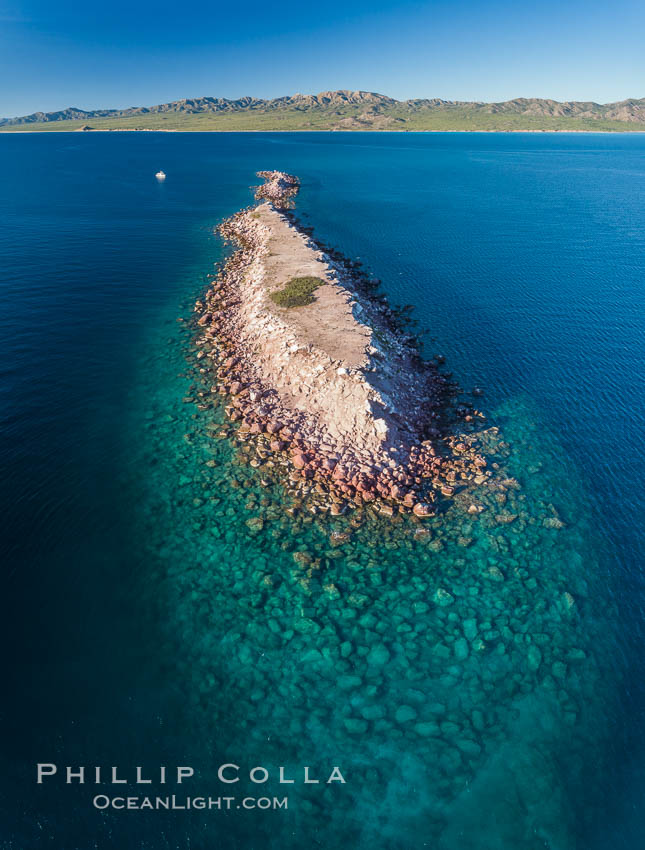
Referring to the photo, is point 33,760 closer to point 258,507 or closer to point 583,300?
point 258,507

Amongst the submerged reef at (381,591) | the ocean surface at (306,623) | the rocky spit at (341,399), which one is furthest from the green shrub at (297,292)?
the ocean surface at (306,623)

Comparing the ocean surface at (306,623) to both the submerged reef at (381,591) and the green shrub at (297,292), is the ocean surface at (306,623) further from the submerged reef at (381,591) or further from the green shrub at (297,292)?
the green shrub at (297,292)

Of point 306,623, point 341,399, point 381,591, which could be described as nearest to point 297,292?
point 341,399

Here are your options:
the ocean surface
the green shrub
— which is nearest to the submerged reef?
the ocean surface

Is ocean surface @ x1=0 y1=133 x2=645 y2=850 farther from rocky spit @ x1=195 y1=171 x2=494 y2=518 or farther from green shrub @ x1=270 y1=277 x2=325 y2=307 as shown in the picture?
green shrub @ x1=270 y1=277 x2=325 y2=307

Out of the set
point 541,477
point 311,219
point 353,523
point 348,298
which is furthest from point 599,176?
point 353,523

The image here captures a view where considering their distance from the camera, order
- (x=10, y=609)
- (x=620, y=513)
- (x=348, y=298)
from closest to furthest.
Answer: (x=10, y=609)
(x=620, y=513)
(x=348, y=298)
